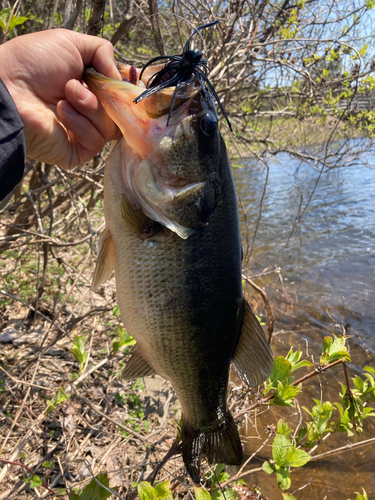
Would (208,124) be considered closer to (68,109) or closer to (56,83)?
(68,109)

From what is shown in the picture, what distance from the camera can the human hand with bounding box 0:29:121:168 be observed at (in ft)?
4.93

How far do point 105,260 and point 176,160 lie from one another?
572 millimetres

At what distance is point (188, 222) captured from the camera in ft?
4.96

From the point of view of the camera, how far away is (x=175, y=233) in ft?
4.96

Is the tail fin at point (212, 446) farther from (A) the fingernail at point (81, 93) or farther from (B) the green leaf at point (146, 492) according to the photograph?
(A) the fingernail at point (81, 93)

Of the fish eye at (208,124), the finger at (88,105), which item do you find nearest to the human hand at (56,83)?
the finger at (88,105)

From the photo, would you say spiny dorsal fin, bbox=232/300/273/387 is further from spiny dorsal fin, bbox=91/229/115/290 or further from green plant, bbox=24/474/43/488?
green plant, bbox=24/474/43/488

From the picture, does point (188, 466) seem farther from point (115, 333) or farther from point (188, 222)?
point (115, 333)

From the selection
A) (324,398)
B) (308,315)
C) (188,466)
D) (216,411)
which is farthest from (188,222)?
(308,315)

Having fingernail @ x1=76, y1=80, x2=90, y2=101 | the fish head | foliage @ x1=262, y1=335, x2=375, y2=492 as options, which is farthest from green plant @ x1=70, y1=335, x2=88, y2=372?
fingernail @ x1=76, y1=80, x2=90, y2=101

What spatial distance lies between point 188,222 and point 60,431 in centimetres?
223

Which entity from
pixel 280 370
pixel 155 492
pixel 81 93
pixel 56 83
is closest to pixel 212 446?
pixel 155 492

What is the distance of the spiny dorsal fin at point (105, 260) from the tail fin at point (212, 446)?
34.1 inches

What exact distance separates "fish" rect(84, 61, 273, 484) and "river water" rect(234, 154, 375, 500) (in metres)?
1.90
